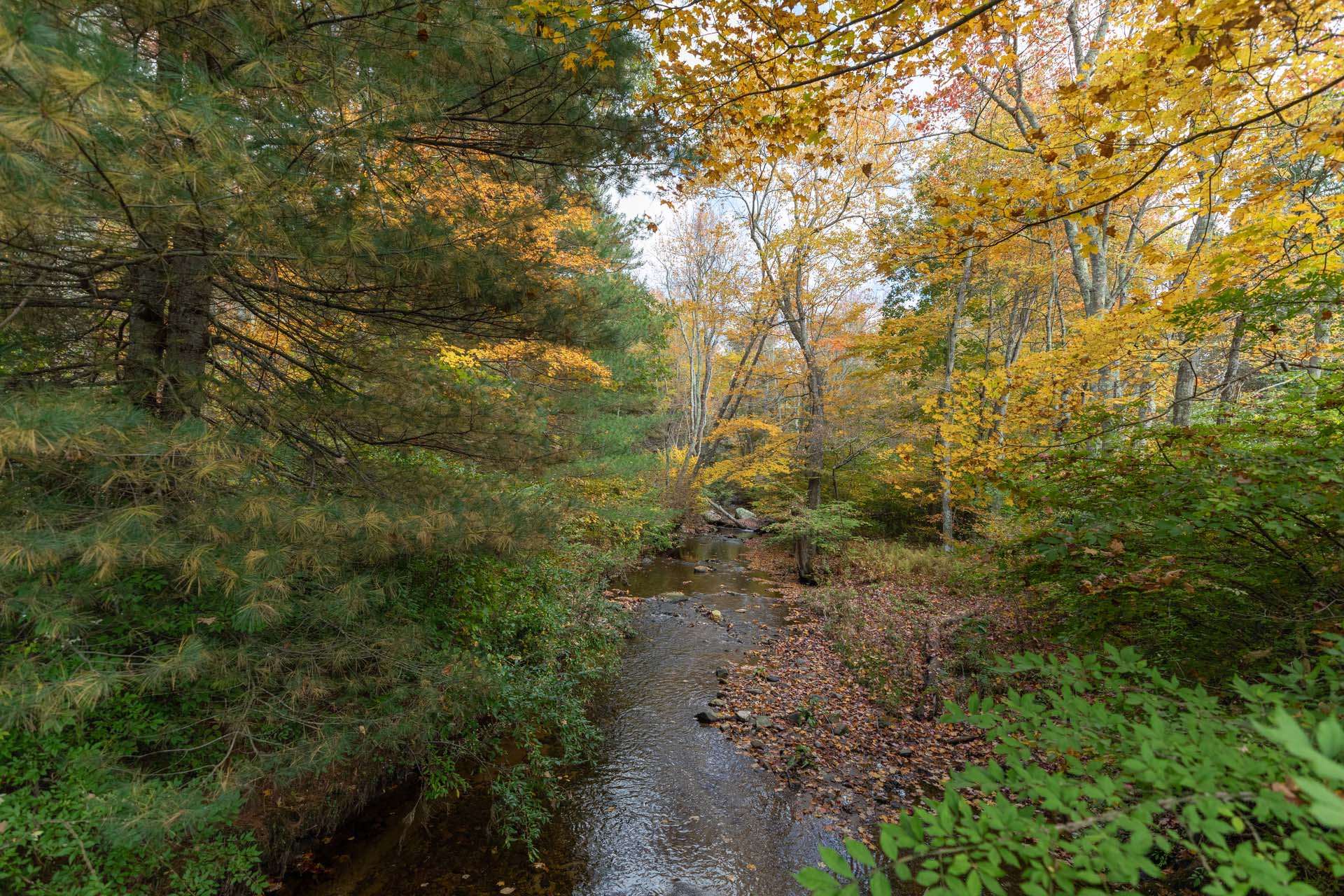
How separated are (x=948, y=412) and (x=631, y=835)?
852 centimetres

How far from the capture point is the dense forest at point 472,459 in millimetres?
1846

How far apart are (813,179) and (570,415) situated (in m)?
8.85

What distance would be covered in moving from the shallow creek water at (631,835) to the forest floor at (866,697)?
44cm

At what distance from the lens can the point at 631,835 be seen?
4.30 metres

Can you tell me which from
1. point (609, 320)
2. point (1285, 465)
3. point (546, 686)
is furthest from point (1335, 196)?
point (546, 686)

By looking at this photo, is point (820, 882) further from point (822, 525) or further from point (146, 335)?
point (822, 525)

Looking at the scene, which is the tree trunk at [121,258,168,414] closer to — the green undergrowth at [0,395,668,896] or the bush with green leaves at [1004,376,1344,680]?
the green undergrowth at [0,395,668,896]

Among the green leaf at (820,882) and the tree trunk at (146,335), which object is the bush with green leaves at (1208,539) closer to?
the green leaf at (820,882)

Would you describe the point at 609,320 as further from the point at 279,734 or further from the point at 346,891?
the point at 346,891

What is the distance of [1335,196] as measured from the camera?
10.4ft

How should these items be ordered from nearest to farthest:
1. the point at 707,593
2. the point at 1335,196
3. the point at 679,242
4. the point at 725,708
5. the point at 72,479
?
the point at 72,479, the point at 1335,196, the point at 725,708, the point at 707,593, the point at 679,242

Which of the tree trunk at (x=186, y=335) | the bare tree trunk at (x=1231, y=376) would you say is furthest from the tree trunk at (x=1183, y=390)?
the tree trunk at (x=186, y=335)

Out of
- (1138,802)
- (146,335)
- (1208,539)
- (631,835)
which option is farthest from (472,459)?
(1208,539)

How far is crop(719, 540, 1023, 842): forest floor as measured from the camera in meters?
4.80
